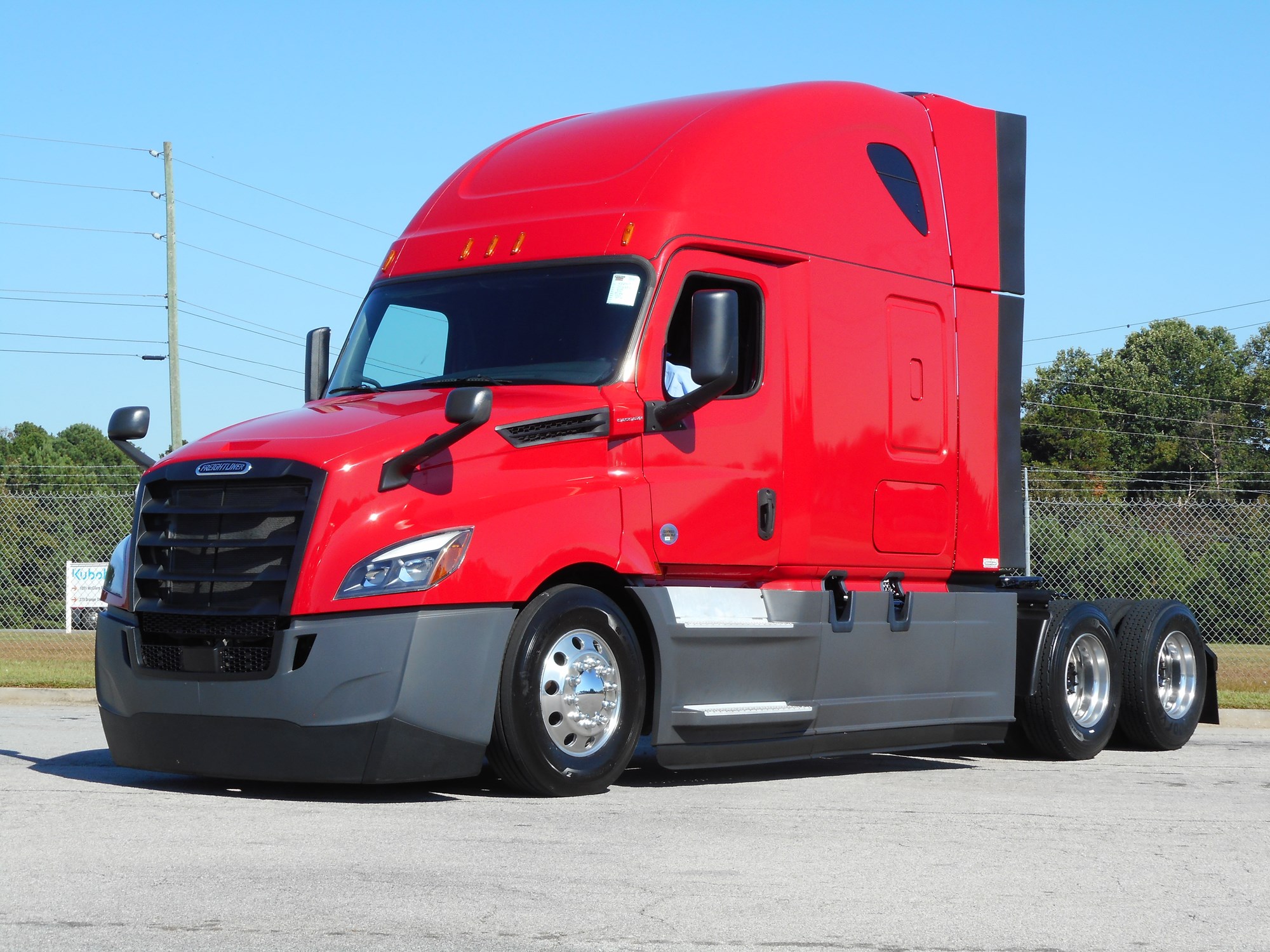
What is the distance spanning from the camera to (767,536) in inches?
342

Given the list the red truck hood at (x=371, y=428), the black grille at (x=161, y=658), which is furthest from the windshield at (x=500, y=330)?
the black grille at (x=161, y=658)

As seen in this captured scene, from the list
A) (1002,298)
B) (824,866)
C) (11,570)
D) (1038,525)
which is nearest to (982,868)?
(824,866)

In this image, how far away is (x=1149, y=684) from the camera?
11094 mm

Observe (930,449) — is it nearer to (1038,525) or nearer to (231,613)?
(231,613)

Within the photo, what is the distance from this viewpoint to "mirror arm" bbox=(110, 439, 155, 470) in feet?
27.6

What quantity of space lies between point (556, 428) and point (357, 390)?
1.65 metres

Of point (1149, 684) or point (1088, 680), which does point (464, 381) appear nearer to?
point (1088, 680)

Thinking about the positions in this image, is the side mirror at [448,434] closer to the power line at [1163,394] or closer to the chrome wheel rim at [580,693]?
the chrome wheel rim at [580,693]

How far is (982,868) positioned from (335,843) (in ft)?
7.92

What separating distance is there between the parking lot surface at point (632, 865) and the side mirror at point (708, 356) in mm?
1917

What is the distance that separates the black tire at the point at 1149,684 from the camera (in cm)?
1109

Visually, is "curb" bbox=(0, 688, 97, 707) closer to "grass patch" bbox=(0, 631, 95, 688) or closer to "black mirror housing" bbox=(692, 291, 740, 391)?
"grass patch" bbox=(0, 631, 95, 688)

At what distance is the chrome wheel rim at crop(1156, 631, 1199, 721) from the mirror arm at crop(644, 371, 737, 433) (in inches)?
196

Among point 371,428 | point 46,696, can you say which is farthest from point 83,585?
point 371,428
